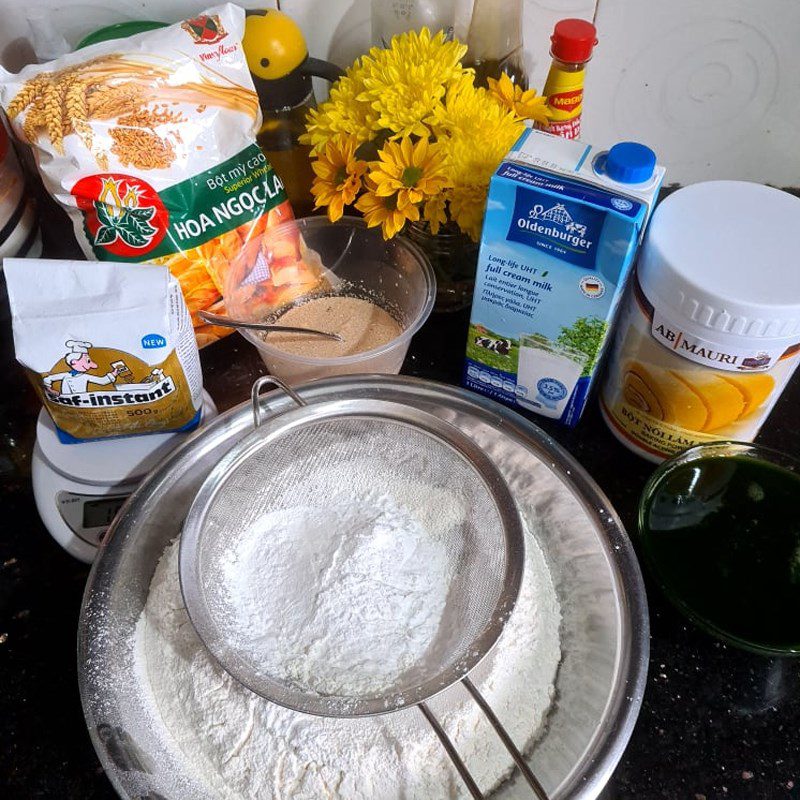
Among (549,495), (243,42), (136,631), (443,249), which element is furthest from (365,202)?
(136,631)

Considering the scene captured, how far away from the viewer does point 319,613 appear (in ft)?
2.28

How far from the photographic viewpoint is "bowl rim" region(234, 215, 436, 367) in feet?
2.82

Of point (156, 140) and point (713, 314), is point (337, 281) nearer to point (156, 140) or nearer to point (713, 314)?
point (156, 140)

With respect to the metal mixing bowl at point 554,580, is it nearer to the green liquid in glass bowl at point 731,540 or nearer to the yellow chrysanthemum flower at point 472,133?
the green liquid in glass bowl at point 731,540

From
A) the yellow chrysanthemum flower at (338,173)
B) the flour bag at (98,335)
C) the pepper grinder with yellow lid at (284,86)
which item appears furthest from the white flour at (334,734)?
the pepper grinder with yellow lid at (284,86)

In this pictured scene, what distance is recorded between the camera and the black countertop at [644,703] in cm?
69

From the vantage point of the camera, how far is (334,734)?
668mm

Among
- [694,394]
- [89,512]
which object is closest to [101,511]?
[89,512]

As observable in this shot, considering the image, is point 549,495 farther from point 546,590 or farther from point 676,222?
point 676,222

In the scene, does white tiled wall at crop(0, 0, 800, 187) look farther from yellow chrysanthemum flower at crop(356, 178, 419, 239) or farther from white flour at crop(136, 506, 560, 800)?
white flour at crop(136, 506, 560, 800)

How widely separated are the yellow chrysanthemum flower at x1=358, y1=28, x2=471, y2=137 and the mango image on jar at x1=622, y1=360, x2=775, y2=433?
1.16 ft

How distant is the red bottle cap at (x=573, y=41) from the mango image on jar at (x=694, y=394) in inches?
14.1

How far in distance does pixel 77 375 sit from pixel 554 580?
55 centimetres

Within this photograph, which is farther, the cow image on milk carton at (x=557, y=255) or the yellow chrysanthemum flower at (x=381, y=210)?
the yellow chrysanthemum flower at (x=381, y=210)
